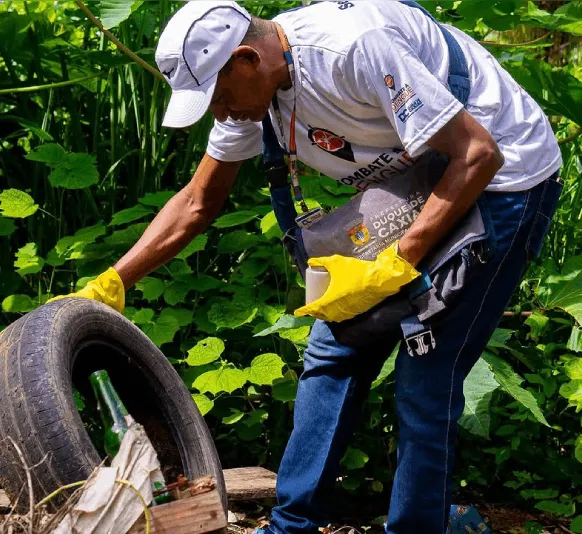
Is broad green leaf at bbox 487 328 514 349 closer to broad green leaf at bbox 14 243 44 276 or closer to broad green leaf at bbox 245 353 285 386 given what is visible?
broad green leaf at bbox 245 353 285 386

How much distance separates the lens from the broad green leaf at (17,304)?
4.00 meters

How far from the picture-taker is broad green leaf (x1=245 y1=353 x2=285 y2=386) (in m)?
3.58

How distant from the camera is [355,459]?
3.76m

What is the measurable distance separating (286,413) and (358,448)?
31 cm

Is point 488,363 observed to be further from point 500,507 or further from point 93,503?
point 93,503

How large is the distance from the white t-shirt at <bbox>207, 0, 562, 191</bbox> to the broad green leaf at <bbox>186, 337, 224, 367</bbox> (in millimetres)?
994

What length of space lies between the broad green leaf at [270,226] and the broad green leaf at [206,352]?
44cm

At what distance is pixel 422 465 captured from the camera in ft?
9.45

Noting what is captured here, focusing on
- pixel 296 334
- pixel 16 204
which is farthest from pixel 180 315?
pixel 16 204

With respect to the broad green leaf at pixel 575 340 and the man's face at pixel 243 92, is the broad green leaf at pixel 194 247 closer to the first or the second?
the man's face at pixel 243 92

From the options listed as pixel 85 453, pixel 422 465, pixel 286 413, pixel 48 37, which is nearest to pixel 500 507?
pixel 286 413

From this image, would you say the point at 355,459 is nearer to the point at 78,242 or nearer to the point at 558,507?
the point at 558,507

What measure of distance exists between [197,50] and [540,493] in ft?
7.02

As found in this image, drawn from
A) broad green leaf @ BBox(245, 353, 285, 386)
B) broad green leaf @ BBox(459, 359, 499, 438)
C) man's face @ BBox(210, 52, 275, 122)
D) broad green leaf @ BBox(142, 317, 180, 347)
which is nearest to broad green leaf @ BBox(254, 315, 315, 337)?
broad green leaf @ BBox(245, 353, 285, 386)
